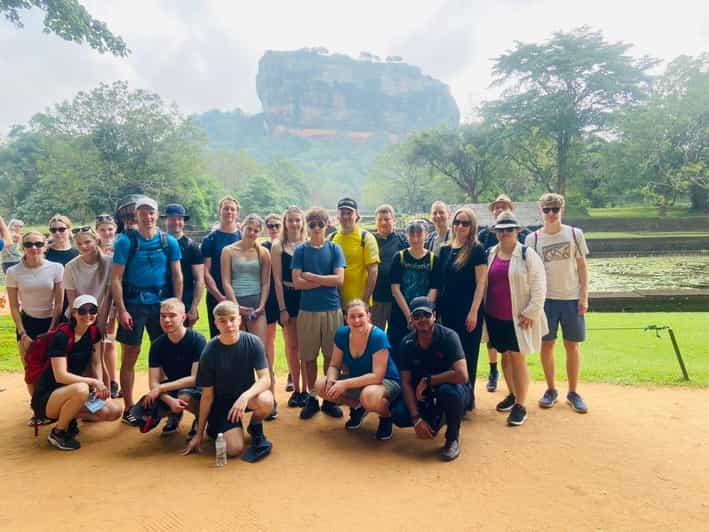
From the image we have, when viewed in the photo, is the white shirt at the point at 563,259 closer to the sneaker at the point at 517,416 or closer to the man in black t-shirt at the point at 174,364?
the sneaker at the point at 517,416

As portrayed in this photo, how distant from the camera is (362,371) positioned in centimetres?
343

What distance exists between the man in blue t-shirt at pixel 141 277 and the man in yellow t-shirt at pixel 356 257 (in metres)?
1.38

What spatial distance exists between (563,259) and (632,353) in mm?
2918

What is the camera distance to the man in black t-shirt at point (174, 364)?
329cm

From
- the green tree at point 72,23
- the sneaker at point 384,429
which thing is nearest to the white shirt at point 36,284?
the sneaker at point 384,429

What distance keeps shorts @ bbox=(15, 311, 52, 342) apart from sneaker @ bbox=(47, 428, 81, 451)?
38.4 inches

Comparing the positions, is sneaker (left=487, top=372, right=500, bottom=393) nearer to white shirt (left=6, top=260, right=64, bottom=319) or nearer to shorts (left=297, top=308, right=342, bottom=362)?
shorts (left=297, top=308, right=342, bottom=362)

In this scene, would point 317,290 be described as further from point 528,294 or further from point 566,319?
point 566,319

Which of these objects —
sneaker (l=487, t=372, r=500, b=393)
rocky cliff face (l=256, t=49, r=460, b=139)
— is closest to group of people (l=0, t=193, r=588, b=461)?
sneaker (l=487, t=372, r=500, b=393)

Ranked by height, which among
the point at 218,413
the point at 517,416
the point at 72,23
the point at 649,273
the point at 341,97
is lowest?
the point at 649,273

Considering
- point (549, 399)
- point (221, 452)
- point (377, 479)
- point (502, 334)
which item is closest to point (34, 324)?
point (221, 452)

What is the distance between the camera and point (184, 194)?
29.4 m

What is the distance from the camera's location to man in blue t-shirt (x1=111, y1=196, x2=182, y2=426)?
362 centimetres

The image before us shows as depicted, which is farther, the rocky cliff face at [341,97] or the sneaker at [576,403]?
the rocky cliff face at [341,97]
